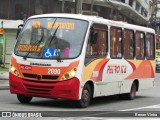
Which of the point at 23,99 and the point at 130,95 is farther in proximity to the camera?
the point at 130,95

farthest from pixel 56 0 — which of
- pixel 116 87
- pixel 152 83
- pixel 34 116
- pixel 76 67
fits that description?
pixel 34 116

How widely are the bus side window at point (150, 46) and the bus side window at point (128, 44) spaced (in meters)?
1.81

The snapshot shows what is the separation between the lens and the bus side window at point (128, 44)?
17.7 metres

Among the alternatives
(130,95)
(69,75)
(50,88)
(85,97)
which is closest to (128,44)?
(130,95)

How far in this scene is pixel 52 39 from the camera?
Result: 47.9ft

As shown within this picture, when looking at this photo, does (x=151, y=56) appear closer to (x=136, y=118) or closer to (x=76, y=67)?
(x=76, y=67)

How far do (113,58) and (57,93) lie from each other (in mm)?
3160

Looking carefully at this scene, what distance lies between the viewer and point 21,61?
47.7ft

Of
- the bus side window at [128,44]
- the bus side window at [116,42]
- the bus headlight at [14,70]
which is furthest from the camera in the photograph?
the bus side window at [128,44]

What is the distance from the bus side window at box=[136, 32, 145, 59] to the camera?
19.0m

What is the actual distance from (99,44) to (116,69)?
163 centimetres

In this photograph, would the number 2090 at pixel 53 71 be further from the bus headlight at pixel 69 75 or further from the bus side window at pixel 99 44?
the bus side window at pixel 99 44

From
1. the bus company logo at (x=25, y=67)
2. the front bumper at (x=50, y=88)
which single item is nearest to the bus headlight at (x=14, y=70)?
the front bumper at (x=50, y=88)

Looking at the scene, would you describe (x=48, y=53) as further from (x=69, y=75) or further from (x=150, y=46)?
(x=150, y=46)
